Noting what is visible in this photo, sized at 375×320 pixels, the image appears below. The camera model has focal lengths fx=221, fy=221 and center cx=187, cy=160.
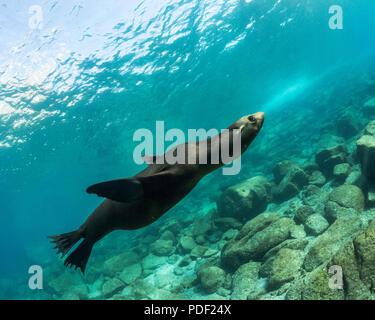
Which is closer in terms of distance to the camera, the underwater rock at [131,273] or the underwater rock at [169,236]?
the underwater rock at [131,273]

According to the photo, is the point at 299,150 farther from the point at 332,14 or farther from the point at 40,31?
the point at 332,14

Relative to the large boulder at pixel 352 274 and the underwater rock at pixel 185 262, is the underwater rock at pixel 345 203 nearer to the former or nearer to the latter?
the large boulder at pixel 352 274

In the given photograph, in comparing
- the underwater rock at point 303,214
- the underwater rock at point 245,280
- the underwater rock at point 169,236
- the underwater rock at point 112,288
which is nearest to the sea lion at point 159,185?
the underwater rock at point 245,280

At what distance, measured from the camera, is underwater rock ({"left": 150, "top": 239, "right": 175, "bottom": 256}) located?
8.91 metres

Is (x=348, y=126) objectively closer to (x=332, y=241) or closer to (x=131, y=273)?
(x=332, y=241)

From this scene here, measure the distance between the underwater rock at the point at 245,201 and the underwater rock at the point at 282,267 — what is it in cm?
357

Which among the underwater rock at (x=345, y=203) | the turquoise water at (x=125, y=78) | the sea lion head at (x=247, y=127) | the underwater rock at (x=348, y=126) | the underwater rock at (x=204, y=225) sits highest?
the turquoise water at (x=125, y=78)

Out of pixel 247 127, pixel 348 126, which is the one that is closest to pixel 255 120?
pixel 247 127

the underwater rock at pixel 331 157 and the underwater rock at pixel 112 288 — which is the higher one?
the underwater rock at pixel 331 157

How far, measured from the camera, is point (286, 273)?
3924 millimetres

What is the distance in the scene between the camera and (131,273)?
826 centimetres

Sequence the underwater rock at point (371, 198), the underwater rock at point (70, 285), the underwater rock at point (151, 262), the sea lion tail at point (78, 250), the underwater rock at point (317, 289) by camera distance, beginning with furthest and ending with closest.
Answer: the underwater rock at point (70, 285)
the underwater rock at point (151, 262)
the underwater rock at point (371, 198)
the underwater rock at point (317, 289)
the sea lion tail at point (78, 250)

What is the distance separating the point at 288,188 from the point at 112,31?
47.3ft

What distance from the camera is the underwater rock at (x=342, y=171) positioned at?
6703 mm
